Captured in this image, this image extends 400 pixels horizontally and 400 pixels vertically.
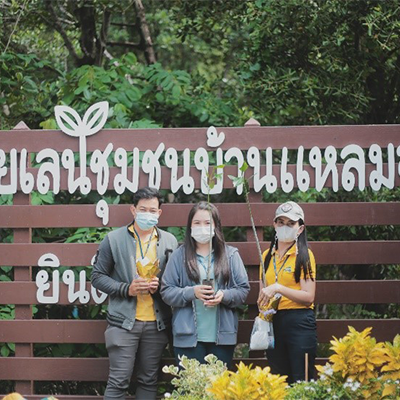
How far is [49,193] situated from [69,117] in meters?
0.66

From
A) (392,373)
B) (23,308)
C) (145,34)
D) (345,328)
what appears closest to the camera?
(392,373)

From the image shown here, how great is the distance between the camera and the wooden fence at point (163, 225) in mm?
6180

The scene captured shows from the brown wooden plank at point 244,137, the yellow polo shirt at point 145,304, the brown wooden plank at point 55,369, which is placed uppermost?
the brown wooden plank at point 244,137

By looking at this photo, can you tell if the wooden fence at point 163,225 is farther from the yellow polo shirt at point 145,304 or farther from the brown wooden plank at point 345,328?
the yellow polo shirt at point 145,304

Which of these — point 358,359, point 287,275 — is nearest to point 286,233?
point 287,275

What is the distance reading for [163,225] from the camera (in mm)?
6230

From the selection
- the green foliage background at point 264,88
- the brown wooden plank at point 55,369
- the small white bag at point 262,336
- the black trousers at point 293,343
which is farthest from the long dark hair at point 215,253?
the brown wooden plank at point 55,369

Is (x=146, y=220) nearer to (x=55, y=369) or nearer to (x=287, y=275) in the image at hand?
(x=287, y=275)

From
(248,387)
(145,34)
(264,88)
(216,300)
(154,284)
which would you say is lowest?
(248,387)

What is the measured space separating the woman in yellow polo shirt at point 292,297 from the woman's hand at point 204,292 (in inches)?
13.9

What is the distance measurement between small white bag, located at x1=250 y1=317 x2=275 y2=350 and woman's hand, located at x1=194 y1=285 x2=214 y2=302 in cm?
39

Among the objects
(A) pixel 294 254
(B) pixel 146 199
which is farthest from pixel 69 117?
(A) pixel 294 254

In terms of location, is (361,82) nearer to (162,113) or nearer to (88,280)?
(162,113)

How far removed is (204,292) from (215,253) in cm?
36
